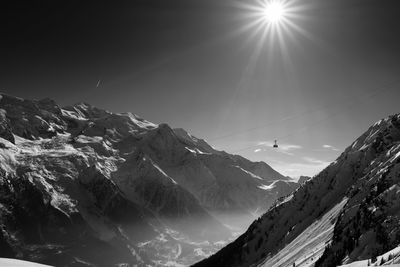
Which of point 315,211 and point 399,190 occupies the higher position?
point 315,211

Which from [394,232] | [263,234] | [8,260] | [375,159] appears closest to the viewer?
[8,260]

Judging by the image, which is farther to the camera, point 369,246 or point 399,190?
point 399,190

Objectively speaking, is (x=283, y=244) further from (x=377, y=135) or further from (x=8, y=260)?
(x=8, y=260)

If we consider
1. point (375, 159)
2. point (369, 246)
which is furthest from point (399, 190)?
point (375, 159)

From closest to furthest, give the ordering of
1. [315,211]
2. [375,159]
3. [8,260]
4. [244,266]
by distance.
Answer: [8,260] < [375,159] < [315,211] < [244,266]

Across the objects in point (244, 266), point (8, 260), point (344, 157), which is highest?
point (344, 157)

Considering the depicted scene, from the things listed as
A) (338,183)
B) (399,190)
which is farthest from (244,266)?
(399,190)
